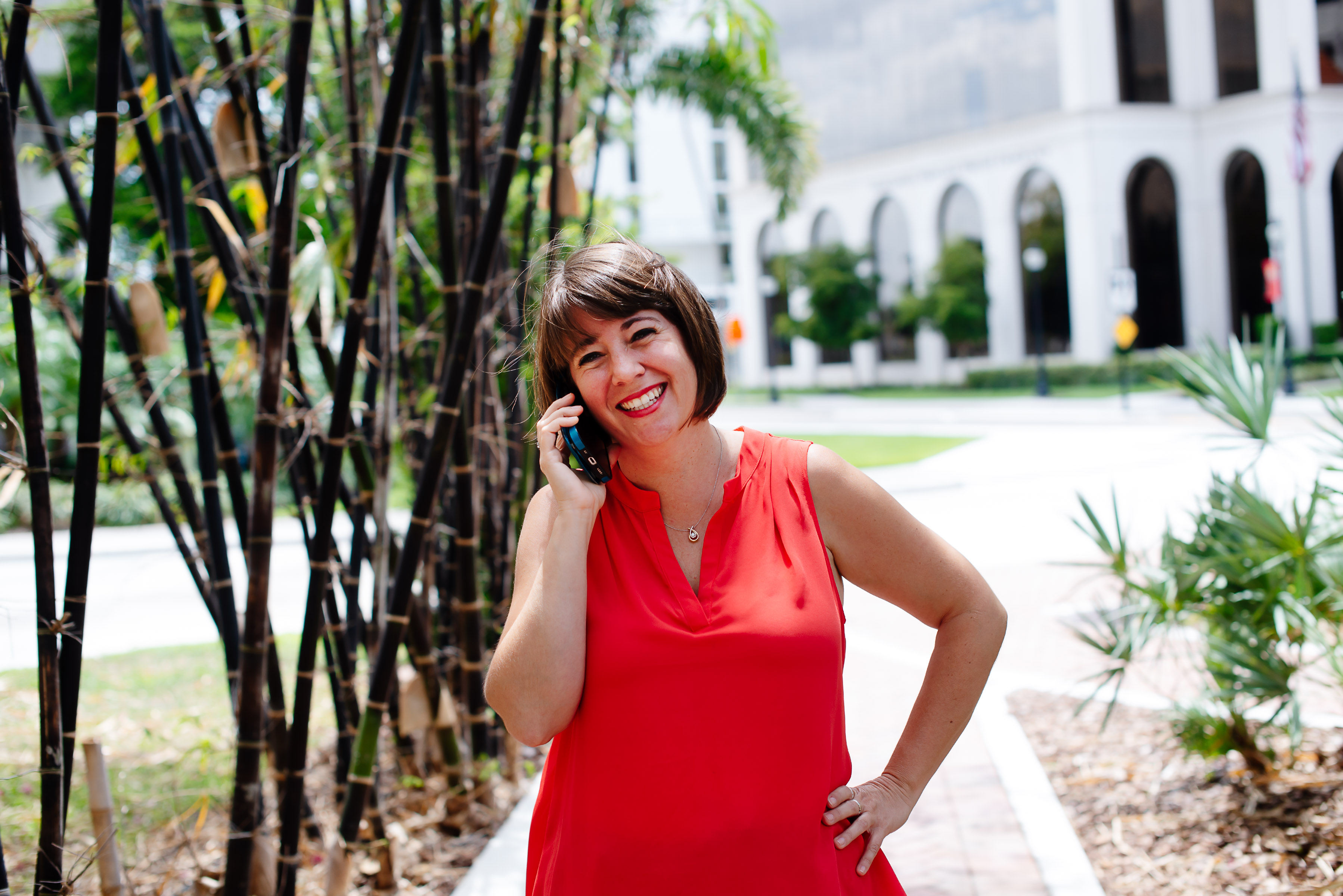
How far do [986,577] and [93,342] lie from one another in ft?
23.2

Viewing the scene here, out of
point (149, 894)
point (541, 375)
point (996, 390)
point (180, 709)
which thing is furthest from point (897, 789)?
point (996, 390)

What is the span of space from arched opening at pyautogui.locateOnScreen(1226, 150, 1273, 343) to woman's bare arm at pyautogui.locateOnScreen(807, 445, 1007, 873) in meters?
35.4

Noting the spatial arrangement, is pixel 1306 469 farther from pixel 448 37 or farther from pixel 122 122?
pixel 122 122

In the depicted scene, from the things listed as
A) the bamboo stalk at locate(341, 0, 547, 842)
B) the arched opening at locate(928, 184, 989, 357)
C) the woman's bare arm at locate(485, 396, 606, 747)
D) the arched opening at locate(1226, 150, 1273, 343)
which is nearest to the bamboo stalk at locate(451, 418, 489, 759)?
the bamboo stalk at locate(341, 0, 547, 842)

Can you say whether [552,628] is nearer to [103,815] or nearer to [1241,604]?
[103,815]

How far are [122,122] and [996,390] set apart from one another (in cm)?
3284

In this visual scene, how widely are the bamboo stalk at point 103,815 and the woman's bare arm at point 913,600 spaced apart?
163 cm

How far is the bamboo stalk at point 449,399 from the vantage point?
246 cm

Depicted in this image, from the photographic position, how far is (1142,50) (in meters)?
32.8

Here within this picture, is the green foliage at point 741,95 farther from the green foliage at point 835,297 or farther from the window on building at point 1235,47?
the window on building at point 1235,47

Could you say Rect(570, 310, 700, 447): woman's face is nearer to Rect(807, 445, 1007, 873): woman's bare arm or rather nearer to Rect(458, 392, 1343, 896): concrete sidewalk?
Rect(807, 445, 1007, 873): woman's bare arm

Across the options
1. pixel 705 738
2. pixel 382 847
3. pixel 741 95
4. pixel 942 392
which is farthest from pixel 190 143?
pixel 942 392

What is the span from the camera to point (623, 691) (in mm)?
1494

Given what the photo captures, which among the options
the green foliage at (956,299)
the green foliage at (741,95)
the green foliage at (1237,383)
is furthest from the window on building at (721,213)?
the green foliage at (1237,383)
